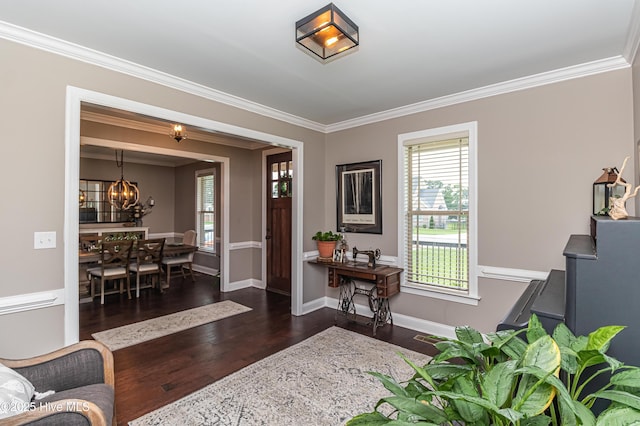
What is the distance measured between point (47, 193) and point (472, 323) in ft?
12.9

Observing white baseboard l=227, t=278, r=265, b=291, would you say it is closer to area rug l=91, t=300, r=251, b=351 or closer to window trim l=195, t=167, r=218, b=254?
area rug l=91, t=300, r=251, b=351

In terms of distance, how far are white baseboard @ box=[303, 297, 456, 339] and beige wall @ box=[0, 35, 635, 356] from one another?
0.08 m

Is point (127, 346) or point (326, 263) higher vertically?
point (326, 263)

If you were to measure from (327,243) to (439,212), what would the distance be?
151cm

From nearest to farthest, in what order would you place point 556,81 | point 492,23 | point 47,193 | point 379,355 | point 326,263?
1. point 492,23
2. point 47,193
3. point 556,81
4. point 379,355
5. point 326,263

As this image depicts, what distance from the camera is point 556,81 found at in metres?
2.81

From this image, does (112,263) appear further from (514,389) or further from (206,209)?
(514,389)

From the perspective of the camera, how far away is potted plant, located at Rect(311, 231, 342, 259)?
430cm

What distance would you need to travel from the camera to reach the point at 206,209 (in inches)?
278

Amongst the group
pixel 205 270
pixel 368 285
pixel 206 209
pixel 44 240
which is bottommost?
pixel 205 270

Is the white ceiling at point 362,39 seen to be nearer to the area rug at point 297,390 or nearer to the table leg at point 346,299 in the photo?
the area rug at point 297,390

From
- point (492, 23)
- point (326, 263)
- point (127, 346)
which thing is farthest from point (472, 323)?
point (127, 346)

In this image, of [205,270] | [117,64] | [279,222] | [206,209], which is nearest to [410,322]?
[279,222]

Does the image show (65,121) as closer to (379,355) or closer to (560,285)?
(379,355)
